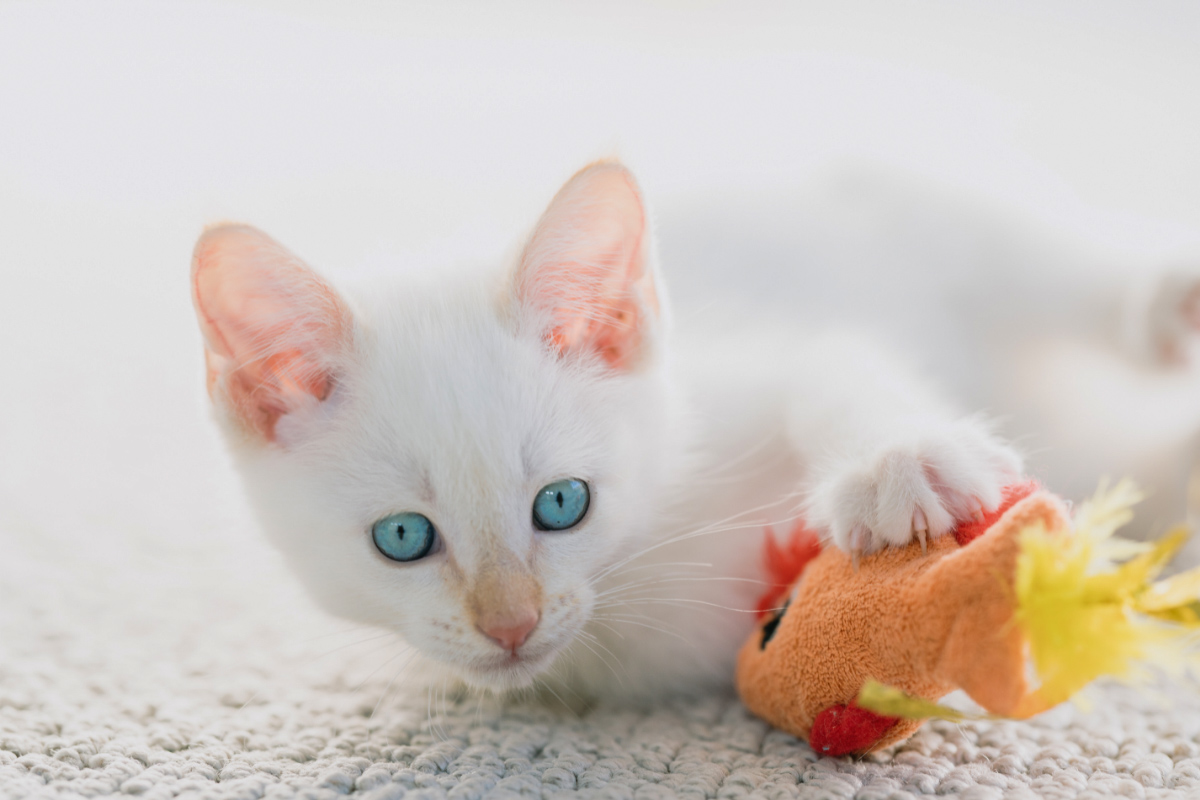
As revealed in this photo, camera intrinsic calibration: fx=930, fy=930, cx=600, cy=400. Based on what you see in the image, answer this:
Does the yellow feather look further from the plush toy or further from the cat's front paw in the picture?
the cat's front paw

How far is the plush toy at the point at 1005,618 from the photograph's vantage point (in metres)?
0.77

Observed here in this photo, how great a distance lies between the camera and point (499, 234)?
161 centimetres

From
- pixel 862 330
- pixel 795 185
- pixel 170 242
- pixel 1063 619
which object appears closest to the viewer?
pixel 1063 619

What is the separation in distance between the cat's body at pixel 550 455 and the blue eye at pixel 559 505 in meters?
0.01

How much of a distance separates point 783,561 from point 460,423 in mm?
529

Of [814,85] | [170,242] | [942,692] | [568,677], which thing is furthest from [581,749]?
[170,242]

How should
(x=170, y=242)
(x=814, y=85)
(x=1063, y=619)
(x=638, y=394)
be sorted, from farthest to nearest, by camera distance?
(x=170, y=242)
(x=814, y=85)
(x=638, y=394)
(x=1063, y=619)

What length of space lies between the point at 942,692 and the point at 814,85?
174 cm

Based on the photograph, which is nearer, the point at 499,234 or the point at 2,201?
the point at 499,234

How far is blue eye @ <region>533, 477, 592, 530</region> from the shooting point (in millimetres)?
1190

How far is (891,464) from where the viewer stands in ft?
3.42

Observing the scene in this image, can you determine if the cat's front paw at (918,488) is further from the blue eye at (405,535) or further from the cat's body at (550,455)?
the blue eye at (405,535)

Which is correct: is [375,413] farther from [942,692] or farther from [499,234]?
[942,692]

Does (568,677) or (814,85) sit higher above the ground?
(814,85)
